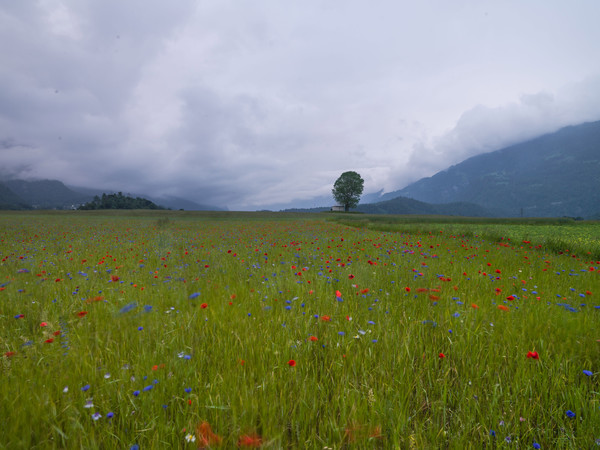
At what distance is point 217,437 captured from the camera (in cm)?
139

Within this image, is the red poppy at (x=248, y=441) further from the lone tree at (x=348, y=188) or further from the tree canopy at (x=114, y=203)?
the tree canopy at (x=114, y=203)

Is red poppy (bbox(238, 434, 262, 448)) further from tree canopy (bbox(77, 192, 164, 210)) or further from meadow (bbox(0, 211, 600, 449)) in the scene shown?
tree canopy (bbox(77, 192, 164, 210))

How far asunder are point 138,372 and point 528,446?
8.85ft

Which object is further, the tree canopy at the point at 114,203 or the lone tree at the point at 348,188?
the tree canopy at the point at 114,203

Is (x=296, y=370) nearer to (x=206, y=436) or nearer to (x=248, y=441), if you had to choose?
(x=248, y=441)

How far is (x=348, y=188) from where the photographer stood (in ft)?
310

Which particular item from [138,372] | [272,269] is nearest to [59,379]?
[138,372]

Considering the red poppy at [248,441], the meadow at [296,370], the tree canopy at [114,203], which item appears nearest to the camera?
the red poppy at [248,441]

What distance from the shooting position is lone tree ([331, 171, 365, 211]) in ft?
310

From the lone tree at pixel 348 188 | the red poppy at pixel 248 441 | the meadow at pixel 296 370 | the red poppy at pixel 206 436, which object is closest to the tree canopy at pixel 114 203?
the lone tree at pixel 348 188

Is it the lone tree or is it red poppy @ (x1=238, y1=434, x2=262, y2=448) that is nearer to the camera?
red poppy @ (x1=238, y1=434, x2=262, y2=448)

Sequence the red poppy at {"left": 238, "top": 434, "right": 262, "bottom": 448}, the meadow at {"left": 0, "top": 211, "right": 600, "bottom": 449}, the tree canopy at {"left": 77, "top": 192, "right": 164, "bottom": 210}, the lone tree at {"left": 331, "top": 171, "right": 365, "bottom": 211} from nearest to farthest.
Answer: the red poppy at {"left": 238, "top": 434, "right": 262, "bottom": 448} → the meadow at {"left": 0, "top": 211, "right": 600, "bottom": 449} → the lone tree at {"left": 331, "top": 171, "right": 365, "bottom": 211} → the tree canopy at {"left": 77, "top": 192, "right": 164, "bottom": 210}

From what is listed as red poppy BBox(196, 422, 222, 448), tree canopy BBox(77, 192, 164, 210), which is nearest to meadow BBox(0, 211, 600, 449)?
red poppy BBox(196, 422, 222, 448)

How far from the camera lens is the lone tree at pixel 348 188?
94500 millimetres
